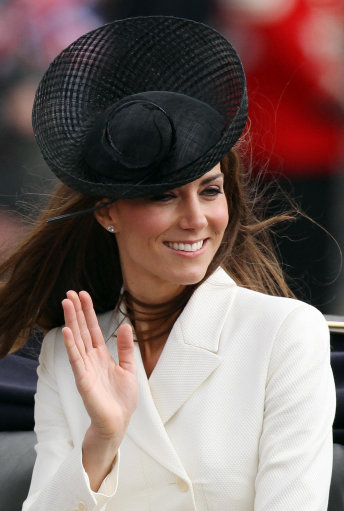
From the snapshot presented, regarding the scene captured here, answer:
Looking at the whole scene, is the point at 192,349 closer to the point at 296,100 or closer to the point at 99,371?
the point at 99,371

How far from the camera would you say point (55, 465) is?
2.05 meters

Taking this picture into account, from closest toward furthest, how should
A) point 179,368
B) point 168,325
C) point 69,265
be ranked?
point 179,368 → point 168,325 → point 69,265

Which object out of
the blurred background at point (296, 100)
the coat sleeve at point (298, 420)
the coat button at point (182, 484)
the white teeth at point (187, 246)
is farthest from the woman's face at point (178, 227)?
the blurred background at point (296, 100)

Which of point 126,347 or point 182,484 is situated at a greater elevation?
point 126,347

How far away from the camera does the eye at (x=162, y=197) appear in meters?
1.88

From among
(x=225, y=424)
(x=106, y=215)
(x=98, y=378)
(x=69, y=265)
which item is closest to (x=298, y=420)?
(x=225, y=424)

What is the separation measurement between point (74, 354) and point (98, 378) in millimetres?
69

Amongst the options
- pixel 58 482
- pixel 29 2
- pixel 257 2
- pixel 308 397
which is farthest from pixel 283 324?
pixel 29 2

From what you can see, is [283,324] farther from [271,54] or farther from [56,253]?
[271,54]

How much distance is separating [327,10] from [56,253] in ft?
5.18

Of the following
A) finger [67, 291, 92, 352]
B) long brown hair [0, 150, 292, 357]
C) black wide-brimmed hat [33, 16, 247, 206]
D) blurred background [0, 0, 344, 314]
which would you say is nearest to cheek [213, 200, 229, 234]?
black wide-brimmed hat [33, 16, 247, 206]

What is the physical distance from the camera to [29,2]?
351cm

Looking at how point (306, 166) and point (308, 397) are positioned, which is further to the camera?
point (306, 166)

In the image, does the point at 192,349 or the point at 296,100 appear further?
the point at 296,100
